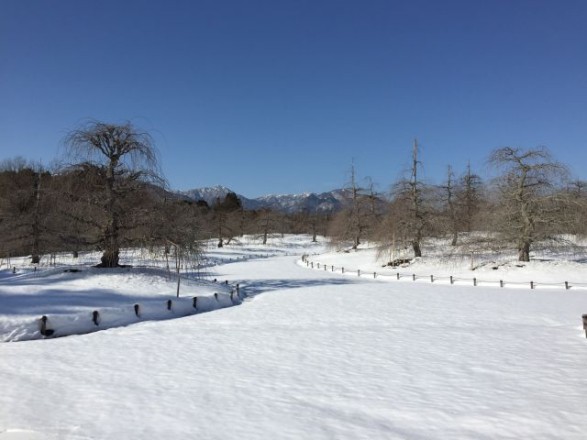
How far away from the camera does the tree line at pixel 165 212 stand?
22828mm

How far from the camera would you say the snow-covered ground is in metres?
6.60

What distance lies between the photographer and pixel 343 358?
10516mm

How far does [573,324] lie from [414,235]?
80.3 ft

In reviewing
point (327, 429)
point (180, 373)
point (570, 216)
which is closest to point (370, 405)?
point (327, 429)

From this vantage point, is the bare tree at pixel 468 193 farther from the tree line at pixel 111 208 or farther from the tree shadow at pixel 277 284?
the tree line at pixel 111 208

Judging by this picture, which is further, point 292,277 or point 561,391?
point 292,277

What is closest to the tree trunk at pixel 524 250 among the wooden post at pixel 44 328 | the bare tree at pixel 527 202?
the bare tree at pixel 527 202

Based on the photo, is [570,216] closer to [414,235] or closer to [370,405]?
[414,235]

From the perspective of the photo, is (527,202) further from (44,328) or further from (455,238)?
(44,328)

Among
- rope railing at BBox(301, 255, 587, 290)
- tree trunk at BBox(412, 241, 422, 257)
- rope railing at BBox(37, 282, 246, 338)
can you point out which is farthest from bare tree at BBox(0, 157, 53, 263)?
tree trunk at BBox(412, 241, 422, 257)

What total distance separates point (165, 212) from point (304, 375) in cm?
1655

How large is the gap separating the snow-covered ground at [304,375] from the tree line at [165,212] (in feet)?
16.5

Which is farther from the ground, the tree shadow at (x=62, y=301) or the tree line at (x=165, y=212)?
the tree line at (x=165, y=212)

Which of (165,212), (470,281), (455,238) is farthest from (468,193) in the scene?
(165,212)
